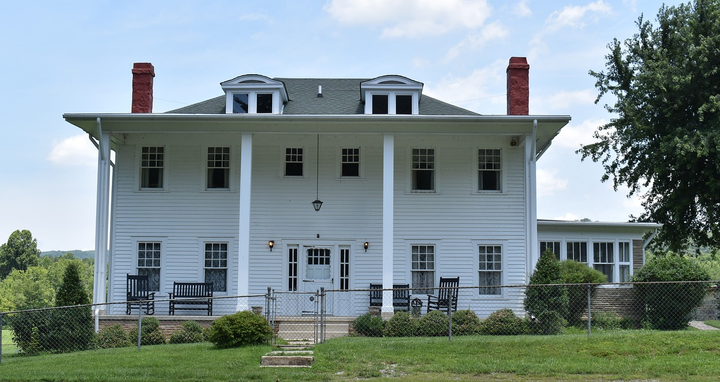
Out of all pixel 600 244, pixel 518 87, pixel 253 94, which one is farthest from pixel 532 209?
pixel 253 94

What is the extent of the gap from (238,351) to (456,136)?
9643 mm

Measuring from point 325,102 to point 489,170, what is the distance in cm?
539

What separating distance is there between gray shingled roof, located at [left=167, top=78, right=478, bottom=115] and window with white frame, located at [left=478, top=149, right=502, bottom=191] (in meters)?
1.45

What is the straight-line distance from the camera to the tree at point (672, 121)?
22.7 m

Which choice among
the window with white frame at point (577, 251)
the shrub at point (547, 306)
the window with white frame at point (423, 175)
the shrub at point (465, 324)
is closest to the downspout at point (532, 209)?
the shrub at point (547, 306)

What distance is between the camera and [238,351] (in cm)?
1255

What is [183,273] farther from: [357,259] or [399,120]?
[399,120]

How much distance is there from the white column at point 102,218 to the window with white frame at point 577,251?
13972mm

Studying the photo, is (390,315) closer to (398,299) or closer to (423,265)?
(398,299)

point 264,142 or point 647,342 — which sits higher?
point 264,142

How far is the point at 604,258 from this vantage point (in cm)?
2198

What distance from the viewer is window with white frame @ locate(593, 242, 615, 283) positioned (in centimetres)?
2194

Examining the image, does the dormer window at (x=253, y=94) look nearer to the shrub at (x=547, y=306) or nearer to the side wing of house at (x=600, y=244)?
the shrub at (x=547, y=306)

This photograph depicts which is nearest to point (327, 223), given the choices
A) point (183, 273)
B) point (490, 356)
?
point (183, 273)
